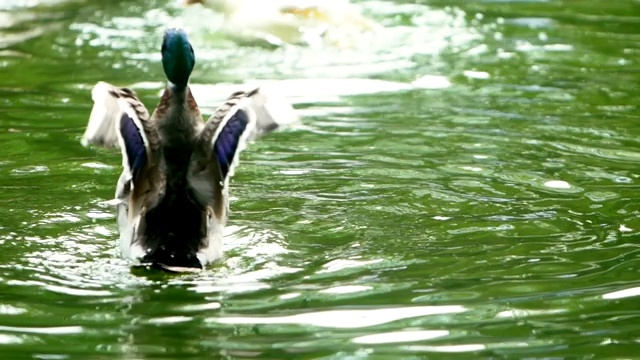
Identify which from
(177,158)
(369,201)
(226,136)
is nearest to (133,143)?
(177,158)

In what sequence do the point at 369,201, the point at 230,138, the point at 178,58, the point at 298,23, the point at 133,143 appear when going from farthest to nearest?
1. the point at 298,23
2. the point at 369,201
3. the point at 178,58
4. the point at 230,138
5. the point at 133,143

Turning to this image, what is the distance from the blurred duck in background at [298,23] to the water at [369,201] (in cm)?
15

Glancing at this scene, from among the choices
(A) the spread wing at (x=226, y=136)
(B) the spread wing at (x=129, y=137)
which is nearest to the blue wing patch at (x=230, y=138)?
(A) the spread wing at (x=226, y=136)

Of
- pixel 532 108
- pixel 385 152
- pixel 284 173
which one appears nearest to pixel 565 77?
pixel 532 108

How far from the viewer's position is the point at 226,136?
6.16 m

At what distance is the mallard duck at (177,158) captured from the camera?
6121mm

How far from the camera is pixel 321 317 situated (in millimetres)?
5406

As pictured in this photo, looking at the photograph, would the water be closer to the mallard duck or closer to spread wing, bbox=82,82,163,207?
the mallard duck

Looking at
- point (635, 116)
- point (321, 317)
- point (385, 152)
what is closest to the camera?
point (321, 317)

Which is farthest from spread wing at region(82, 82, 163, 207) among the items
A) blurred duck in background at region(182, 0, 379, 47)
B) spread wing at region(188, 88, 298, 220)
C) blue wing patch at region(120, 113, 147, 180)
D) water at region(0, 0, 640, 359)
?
blurred duck in background at region(182, 0, 379, 47)

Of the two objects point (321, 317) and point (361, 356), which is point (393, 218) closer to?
point (321, 317)

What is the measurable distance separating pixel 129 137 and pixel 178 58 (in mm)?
465

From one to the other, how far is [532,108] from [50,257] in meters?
4.19

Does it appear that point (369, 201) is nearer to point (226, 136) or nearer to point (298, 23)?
point (226, 136)
